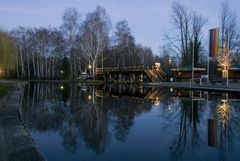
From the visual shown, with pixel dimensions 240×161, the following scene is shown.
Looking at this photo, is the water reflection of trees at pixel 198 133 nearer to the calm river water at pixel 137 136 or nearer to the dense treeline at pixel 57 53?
the calm river water at pixel 137 136

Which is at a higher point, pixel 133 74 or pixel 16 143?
pixel 133 74

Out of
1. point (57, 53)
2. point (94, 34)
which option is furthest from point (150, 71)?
point (57, 53)

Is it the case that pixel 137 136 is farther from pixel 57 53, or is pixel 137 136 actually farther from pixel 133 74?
pixel 57 53

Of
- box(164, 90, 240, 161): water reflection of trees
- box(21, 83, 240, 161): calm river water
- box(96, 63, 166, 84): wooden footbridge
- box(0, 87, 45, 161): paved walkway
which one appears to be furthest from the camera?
box(96, 63, 166, 84): wooden footbridge

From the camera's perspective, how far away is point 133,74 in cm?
5534

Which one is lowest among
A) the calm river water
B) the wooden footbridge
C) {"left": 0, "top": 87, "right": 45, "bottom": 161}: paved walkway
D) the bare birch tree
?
the calm river water

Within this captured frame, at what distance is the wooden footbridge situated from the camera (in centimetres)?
5050

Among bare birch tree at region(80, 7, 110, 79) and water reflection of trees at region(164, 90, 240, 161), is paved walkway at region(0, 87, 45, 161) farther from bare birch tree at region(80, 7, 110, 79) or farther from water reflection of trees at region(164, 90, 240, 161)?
bare birch tree at region(80, 7, 110, 79)

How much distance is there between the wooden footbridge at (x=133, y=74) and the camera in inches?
1988

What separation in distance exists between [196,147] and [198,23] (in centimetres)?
5051

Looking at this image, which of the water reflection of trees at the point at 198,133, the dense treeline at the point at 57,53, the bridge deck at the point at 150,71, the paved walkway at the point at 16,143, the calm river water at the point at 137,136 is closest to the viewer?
the paved walkway at the point at 16,143

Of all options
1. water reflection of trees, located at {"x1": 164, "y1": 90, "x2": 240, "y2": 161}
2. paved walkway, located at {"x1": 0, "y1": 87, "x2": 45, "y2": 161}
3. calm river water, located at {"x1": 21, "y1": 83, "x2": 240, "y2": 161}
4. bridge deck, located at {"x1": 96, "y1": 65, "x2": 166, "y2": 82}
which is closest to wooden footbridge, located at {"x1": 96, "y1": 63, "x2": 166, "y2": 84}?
bridge deck, located at {"x1": 96, "y1": 65, "x2": 166, "y2": 82}

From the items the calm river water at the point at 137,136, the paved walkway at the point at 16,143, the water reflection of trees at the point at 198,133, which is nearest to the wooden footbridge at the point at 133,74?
the water reflection of trees at the point at 198,133

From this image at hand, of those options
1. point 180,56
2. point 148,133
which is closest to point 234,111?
point 148,133
